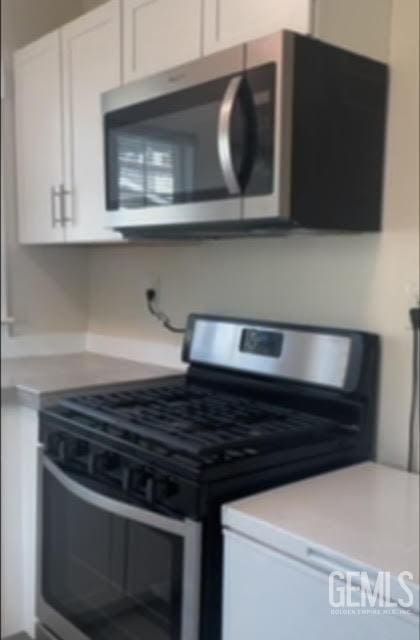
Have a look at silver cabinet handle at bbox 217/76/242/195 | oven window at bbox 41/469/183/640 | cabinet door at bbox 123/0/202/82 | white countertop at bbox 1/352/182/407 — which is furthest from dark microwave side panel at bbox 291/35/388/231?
white countertop at bbox 1/352/182/407

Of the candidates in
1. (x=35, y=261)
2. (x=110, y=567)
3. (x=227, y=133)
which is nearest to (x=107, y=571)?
(x=110, y=567)

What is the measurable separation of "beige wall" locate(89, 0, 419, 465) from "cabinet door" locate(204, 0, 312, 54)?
0.98 feet

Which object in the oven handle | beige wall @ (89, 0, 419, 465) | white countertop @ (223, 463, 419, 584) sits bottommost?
the oven handle

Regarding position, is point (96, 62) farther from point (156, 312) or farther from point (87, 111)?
point (156, 312)

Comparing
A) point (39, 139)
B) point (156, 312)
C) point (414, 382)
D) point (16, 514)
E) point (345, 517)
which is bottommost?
point (16, 514)

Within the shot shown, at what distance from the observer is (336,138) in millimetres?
1479

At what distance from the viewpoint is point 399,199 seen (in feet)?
5.10

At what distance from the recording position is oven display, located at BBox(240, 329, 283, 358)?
70.0 inches

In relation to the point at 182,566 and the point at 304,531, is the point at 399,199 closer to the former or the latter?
the point at 304,531

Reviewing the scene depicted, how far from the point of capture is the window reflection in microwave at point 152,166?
1605 mm

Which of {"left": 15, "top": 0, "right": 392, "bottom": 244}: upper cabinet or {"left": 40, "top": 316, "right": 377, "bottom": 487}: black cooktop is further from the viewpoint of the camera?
{"left": 15, "top": 0, "right": 392, "bottom": 244}: upper cabinet

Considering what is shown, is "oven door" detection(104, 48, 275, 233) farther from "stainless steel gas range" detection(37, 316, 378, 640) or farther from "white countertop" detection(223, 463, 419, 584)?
"white countertop" detection(223, 463, 419, 584)

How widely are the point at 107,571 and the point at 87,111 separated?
147 centimetres

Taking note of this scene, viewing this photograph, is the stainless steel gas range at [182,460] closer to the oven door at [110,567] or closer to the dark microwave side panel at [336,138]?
the oven door at [110,567]
